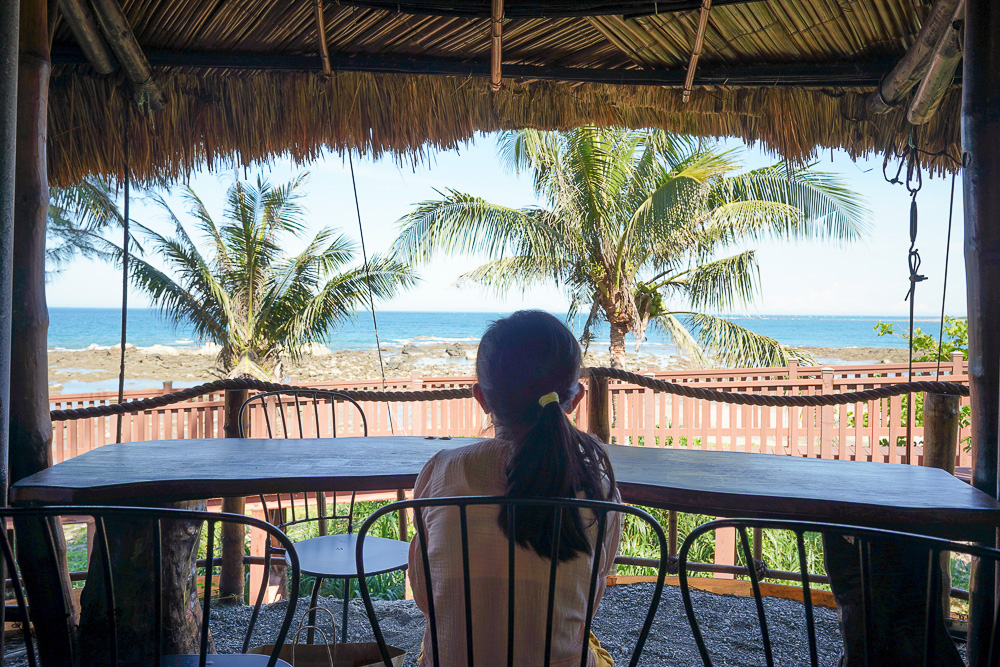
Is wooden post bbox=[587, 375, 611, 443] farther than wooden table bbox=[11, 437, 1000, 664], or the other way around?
wooden post bbox=[587, 375, 611, 443]

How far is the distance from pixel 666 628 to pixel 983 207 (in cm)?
201

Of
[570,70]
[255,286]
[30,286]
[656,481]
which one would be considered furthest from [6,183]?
[255,286]

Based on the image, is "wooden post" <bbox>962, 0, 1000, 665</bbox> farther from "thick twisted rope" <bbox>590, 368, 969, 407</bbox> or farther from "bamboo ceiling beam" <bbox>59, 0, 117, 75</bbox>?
"bamboo ceiling beam" <bbox>59, 0, 117, 75</bbox>

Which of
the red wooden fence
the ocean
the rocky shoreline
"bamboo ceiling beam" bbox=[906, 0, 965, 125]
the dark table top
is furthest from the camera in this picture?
the ocean

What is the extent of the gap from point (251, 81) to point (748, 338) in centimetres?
949

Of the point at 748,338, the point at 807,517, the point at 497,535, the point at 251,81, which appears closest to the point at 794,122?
the point at 807,517

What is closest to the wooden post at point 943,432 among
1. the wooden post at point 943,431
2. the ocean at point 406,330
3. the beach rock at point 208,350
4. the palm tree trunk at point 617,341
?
the wooden post at point 943,431

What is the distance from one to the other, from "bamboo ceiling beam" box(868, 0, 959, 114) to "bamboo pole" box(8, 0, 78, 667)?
2.99 meters

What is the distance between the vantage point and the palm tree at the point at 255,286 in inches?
383

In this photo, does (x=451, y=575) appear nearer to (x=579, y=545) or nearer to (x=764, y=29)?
(x=579, y=545)

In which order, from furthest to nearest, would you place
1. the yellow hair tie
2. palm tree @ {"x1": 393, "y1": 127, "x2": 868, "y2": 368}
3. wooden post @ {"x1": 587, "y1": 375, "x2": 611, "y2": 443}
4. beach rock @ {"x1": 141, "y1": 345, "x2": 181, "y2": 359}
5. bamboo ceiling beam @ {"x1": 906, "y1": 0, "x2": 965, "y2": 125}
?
1. beach rock @ {"x1": 141, "y1": 345, "x2": 181, "y2": 359}
2. palm tree @ {"x1": 393, "y1": 127, "x2": 868, "y2": 368}
3. wooden post @ {"x1": 587, "y1": 375, "x2": 611, "y2": 443}
4. bamboo ceiling beam @ {"x1": 906, "y1": 0, "x2": 965, "y2": 125}
5. the yellow hair tie

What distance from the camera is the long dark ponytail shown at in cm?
119

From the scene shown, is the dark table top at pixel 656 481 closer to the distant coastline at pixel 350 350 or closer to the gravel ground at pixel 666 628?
the gravel ground at pixel 666 628

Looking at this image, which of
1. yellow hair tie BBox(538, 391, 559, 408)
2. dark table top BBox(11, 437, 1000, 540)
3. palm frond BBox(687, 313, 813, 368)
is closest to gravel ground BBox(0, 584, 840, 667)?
dark table top BBox(11, 437, 1000, 540)
